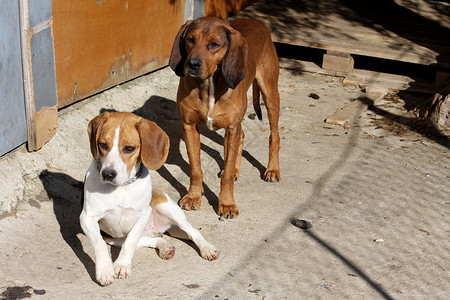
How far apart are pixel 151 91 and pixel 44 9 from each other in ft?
7.75

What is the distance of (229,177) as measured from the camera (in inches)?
209

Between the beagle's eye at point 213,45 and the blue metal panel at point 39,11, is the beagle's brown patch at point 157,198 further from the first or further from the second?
the blue metal panel at point 39,11

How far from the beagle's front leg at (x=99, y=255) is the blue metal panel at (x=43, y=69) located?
1868 millimetres

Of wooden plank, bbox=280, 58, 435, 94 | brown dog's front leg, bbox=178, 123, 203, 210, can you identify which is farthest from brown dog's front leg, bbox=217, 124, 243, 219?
wooden plank, bbox=280, 58, 435, 94

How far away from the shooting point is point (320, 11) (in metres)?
10.9

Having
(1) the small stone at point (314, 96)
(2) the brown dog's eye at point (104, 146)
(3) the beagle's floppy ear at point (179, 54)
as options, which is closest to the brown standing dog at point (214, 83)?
(3) the beagle's floppy ear at point (179, 54)

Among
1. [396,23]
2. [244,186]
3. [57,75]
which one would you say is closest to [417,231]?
[244,186]

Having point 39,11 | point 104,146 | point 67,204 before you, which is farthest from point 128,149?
point 39,11

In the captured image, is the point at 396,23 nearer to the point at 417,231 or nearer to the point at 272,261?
the point at 417,231

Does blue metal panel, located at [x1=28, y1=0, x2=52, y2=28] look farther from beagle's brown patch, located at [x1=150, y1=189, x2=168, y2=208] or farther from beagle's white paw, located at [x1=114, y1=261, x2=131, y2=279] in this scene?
beagle's white paw, located at [x1=114, y1=261, x2=131, y2=279]

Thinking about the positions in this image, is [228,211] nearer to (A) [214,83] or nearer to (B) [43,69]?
(A) [214,83]

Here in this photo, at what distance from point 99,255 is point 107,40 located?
353 cm

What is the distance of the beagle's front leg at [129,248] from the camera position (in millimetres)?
4035

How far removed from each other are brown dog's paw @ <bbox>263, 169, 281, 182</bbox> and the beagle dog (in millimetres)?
1654
